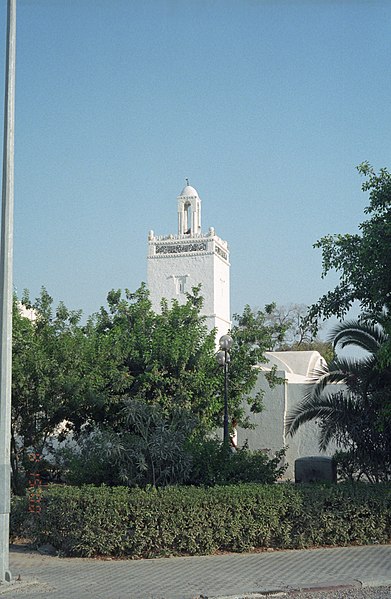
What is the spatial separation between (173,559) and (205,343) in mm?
9401

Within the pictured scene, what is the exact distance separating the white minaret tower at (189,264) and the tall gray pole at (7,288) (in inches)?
1683

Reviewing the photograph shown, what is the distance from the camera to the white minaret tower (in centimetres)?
5297

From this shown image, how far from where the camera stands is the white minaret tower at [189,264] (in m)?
53.0

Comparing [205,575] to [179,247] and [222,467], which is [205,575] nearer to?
[222,467]

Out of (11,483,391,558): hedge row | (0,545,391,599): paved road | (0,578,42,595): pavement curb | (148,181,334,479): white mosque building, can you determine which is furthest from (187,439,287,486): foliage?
(148,181,334,479): white mosque building

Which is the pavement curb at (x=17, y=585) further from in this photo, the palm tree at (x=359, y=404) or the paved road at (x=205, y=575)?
the palm tree at (x=359, y=404)

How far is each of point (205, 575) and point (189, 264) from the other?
44.8 m

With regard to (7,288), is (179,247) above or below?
above

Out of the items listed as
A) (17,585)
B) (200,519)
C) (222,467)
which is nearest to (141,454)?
(222,467)

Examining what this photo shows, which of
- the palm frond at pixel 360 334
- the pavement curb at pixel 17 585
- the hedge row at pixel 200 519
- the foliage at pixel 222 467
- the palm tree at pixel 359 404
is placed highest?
the palm frond at pixel 360 334

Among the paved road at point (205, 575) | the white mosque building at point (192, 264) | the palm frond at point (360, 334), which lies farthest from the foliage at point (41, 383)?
the white mosque building at point (192, 264)

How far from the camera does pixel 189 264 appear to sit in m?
53.8

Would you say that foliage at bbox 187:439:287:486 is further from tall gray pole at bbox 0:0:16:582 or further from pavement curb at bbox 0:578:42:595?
tall gray pole at bbox 0:0:16:582

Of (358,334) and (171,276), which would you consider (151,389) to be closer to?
(358,334)
